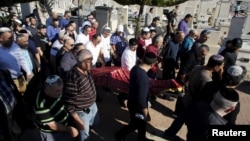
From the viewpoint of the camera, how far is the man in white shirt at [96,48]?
5.76m

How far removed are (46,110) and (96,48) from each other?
10.8 ft

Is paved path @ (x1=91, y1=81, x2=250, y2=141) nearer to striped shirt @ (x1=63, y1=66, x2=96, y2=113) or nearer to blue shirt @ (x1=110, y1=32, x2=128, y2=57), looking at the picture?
blue shirt @ (x1=110, y1=32, x2=128, y2=57)

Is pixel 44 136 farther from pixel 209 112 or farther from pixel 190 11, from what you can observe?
pixel 190 11

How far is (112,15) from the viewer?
421 inches

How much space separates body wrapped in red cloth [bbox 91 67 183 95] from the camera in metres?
5.20

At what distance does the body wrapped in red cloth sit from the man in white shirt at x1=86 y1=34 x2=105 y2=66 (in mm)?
501

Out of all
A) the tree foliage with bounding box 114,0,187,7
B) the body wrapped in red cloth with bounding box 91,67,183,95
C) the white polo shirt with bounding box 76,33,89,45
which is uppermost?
the tree foliage with bounding box 114,0,187,7

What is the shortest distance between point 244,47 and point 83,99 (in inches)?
251

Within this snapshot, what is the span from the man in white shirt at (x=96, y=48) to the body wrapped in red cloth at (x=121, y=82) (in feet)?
1.64

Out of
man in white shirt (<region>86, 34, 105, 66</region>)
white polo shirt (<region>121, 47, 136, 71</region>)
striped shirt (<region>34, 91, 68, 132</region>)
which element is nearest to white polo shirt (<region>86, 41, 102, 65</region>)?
man in white shirt (<region>86, 34, 105, 66</region>)

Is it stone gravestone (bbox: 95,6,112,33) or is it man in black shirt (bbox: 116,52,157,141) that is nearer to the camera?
man in black shirt (bbox: 116,52,157,141)

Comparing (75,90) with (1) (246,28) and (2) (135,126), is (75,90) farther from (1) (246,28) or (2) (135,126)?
(1) (246,28)

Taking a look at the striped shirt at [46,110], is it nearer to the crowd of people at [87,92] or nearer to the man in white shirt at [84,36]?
the crowd of people at [87,92]

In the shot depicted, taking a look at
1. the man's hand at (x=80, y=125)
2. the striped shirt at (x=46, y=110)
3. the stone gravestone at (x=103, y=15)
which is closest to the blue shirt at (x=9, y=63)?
the striped shirt at (x=46, y=110)
